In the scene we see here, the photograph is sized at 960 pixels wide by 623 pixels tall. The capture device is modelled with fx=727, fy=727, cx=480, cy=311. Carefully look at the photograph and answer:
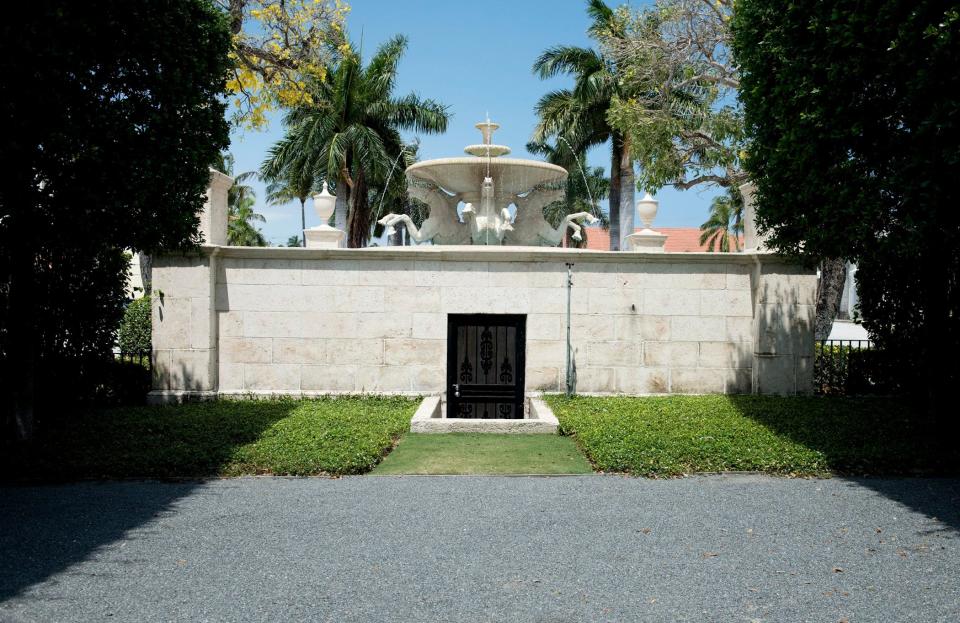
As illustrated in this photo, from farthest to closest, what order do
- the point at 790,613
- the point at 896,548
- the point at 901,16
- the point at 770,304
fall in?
the point at 770,304, the point at 901,16, the point at 896,548, the point at 790,613

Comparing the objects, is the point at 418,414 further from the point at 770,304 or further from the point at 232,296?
the point at 770,304

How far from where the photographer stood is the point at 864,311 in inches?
488

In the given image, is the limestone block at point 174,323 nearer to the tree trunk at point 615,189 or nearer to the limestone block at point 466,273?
the limestone block at point 466,273

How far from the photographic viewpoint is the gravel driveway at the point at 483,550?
450 cm

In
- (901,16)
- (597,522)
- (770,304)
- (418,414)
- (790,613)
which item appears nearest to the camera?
(790,613)

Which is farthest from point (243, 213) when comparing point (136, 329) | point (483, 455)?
point (483, 455)

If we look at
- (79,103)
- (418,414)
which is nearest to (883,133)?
(418,414)

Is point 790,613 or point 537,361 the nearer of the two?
point 790,613

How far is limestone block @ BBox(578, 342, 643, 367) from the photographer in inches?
491

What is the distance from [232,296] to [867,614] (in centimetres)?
1056

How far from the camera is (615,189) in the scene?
31047mm

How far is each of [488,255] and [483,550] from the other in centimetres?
737

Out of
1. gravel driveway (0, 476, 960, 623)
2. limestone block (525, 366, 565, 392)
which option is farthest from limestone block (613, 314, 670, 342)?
gravel driveway (0, 476, 960, 623)

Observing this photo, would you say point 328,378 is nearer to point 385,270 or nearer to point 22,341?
point 385,270
